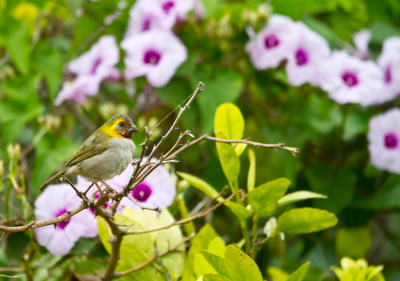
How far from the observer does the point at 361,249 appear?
1411 mm

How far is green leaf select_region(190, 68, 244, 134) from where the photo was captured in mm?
1401

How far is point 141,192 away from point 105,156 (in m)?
0.31

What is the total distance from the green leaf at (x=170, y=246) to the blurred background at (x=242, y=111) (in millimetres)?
307

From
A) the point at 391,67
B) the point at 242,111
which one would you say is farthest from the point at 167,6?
the point at 391,67

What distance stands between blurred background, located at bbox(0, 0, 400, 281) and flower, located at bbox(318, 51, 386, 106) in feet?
0.25

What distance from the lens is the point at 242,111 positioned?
1623 mm

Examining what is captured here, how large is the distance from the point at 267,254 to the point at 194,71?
2.21 feet

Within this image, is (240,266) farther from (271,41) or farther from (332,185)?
(271,41)

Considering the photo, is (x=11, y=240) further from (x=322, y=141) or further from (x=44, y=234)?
(x=322, y=141)

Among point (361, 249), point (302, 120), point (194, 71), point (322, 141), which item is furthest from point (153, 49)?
point (361, 249)

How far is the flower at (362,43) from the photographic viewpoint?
188 centimetres

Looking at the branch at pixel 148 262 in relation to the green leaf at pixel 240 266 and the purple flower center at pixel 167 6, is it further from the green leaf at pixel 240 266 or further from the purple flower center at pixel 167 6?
the purple flower center at pixel 167 6

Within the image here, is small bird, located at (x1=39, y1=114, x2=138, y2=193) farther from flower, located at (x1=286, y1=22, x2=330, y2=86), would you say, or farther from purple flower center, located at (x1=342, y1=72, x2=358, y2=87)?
purple flower center, located at (x1=342, y1=72, x2=358, y2=87)

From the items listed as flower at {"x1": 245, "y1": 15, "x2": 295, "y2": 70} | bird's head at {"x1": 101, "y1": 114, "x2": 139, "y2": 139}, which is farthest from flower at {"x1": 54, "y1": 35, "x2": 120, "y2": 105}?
bird's head at {"x1": 101, "y1": 114, "x2": 139, "y2": 139}
